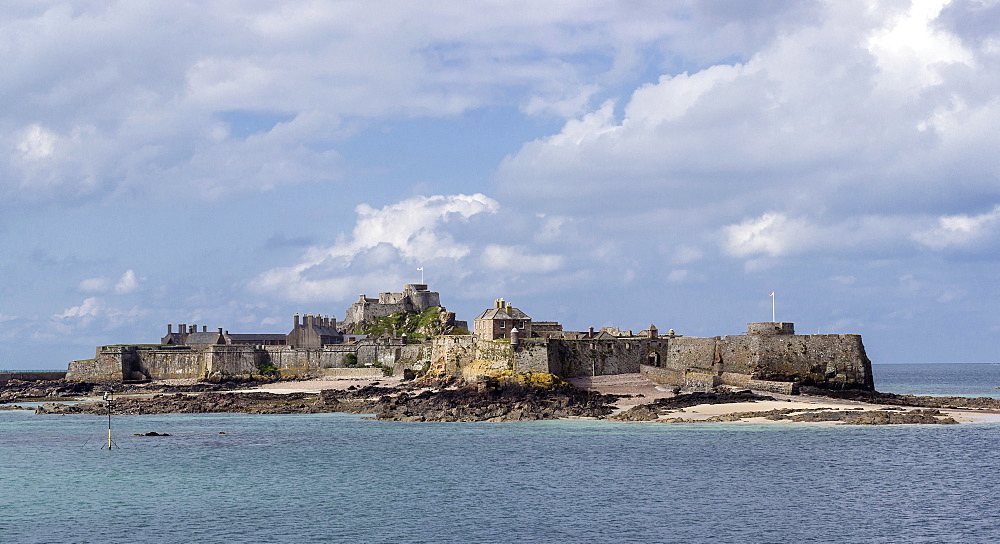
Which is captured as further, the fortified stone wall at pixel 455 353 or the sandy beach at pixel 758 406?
the fortified stone wall at pixel 455 353

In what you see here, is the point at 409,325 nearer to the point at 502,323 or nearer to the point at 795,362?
the point at 502,323

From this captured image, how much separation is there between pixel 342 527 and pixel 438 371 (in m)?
40.8

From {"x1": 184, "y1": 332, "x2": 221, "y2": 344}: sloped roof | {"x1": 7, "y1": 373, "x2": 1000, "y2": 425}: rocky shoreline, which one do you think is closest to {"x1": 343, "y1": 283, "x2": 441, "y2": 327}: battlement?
{"x1": 184, "y1": 332, "x2": 221, "y2": 344}: sloped roof

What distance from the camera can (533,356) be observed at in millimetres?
61094

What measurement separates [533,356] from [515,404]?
6.25 m

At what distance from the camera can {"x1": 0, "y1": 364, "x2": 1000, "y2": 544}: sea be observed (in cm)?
2603

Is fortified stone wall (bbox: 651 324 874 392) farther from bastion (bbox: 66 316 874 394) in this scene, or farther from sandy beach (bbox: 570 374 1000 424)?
sandy beach (bbox: 570 374 1000 424)

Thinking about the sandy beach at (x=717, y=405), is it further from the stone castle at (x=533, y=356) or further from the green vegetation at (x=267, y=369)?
the green vegetation at (x=267, y=369)

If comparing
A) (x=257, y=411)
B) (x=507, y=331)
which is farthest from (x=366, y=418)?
(x=507, y=331)

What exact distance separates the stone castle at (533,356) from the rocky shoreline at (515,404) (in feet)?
6.23

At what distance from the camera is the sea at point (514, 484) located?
26031mm

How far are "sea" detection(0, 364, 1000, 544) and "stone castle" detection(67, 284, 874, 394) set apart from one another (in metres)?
10.9

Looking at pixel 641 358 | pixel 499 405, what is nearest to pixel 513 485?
pixel 499 405

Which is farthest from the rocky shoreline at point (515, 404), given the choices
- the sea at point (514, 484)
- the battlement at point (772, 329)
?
the battlement at point (772, 329)
